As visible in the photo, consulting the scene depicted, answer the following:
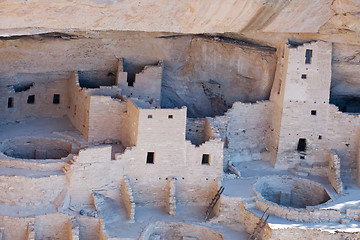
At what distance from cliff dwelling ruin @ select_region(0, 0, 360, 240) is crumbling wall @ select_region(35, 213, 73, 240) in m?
0.04

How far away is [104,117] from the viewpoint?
21438mm

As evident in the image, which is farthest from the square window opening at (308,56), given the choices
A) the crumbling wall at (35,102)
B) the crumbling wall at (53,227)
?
the crumbling wall at (53,227)

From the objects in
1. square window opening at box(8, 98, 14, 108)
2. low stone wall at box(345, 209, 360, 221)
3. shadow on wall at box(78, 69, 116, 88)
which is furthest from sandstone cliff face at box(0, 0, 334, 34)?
square window opening at box(8, 98, 14, 108)

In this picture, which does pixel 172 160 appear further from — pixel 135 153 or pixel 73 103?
pixel 73 103

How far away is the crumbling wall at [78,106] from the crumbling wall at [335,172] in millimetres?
7152

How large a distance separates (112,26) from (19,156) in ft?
18.0

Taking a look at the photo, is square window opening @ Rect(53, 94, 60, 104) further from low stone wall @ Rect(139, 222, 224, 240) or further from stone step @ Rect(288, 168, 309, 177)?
stone step @ Rect(288, 168, 309, 177)

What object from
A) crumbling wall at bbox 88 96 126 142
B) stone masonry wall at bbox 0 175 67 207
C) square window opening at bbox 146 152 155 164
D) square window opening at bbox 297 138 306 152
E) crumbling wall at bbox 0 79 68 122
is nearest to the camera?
stone masonry wall at bbox 0 175 67 207

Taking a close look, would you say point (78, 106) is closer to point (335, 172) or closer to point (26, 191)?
point (26, 191)

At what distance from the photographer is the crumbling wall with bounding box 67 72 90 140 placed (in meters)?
21.6

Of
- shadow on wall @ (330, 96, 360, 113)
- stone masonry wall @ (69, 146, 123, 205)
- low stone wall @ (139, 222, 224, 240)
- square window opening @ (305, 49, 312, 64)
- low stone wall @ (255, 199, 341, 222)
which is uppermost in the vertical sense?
square window opening @ (305, 49, 312, 64)

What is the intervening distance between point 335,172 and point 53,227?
8.27 metres

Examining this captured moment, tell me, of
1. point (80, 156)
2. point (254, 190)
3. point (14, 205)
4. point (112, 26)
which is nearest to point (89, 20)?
point (112, 26)

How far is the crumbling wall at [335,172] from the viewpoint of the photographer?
21.4 meters
